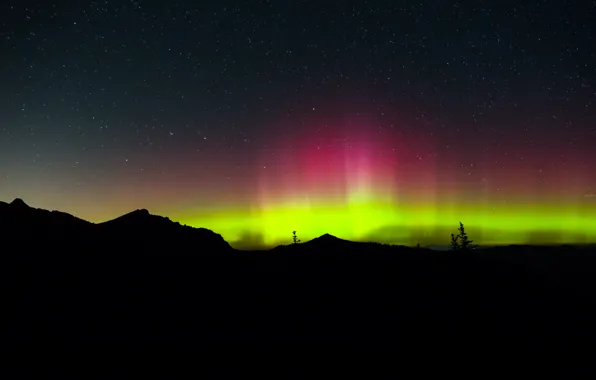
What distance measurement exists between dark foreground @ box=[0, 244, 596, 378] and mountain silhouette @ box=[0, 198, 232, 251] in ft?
27.4

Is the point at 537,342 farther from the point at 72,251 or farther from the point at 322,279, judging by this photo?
the point at 72,251

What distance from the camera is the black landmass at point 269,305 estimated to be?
30547 millimetres

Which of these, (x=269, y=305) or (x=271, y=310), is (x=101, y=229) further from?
(x=271, y=310)

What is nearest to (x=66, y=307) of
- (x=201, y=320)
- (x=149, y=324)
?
(x=149, y=324)

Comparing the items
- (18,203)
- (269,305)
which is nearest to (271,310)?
(269,305)

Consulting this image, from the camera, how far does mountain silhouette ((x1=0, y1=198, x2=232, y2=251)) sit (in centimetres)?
5679

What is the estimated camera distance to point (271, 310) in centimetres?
3828

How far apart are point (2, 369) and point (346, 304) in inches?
1100

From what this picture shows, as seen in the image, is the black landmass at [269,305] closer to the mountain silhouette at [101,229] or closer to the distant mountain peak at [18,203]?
the mountain silhouette at [101,229]

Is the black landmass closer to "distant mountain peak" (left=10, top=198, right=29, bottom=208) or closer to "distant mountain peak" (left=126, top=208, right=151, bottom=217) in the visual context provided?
"distant mountain peak" (left=10, top=198, right=29, bottom=208)

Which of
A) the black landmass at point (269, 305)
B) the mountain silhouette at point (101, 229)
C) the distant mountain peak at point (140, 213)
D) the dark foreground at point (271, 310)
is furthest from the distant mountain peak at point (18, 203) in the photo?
the dark foreground at point (271, 310)

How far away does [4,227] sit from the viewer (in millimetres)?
57312

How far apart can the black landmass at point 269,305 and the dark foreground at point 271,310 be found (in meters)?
0.16

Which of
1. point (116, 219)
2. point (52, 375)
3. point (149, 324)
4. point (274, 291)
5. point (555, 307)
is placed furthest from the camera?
point (116, 219)
